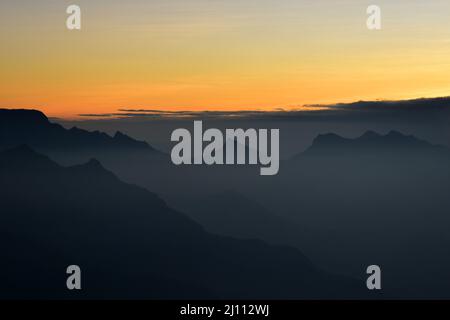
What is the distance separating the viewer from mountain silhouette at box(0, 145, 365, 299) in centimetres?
3462

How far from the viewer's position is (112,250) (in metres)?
68.7

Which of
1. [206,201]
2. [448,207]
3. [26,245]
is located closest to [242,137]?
[448,207]

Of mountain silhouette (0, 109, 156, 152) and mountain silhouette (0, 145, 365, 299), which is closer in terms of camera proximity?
mountain silhouette (0, 109, 156, 152)

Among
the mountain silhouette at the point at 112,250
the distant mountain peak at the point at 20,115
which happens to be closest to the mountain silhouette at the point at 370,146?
the mountain silhouette at the point at 112,250

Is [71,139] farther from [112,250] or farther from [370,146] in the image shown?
[112,250]

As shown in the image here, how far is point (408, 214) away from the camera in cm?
2812

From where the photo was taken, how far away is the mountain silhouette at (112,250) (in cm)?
3462

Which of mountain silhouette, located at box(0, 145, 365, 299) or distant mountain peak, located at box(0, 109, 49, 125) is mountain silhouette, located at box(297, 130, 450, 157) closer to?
mountain silhouette, located at box(0, 145, 365, 299)

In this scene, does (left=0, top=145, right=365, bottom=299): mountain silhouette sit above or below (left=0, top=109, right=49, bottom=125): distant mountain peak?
below

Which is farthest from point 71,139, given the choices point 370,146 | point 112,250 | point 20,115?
point 112,250

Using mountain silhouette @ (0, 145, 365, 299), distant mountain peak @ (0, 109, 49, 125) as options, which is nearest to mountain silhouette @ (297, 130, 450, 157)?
mountain silhouette @ (0, 145, 365, 299)

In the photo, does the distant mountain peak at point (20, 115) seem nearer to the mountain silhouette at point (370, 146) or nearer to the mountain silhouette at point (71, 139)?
the mountain silhouette at point (71, 139)

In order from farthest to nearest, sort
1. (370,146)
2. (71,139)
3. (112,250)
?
(112,250) → (71,139) → (370,146)

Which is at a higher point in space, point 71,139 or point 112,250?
point 71,139
